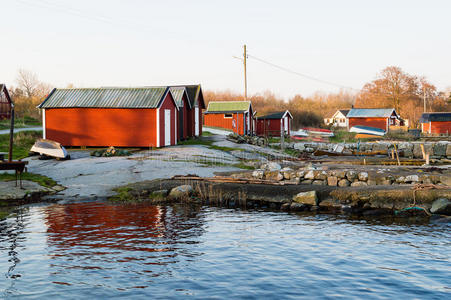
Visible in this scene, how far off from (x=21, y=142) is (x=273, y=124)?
33.2 metres

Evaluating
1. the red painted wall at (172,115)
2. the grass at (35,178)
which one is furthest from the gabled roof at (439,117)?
the grass at (35,178)

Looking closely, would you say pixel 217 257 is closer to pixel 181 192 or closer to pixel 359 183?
pixel 181 192

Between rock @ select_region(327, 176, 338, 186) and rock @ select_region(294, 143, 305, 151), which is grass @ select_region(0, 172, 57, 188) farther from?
rock @ select_region(294, 143, 305, 151)

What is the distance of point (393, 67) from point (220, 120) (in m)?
46.6

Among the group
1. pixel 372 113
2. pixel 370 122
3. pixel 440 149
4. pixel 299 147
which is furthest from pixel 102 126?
pixel 372 113

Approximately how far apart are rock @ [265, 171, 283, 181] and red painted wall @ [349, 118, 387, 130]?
53.5 m

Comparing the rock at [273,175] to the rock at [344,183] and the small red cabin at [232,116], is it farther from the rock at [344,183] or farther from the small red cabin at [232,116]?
the small red cabin at [232,116]

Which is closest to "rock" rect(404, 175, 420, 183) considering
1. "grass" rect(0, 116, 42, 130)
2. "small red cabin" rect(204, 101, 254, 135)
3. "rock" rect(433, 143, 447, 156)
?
"rock" rect(433, 143, 447, 156)

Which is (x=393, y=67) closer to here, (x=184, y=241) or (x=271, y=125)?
(x=271, y=125)

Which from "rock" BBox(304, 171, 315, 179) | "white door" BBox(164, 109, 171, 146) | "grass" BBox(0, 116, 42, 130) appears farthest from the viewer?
"grass" BBox(0, 116, 42, 130)

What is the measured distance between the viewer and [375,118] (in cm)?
7062

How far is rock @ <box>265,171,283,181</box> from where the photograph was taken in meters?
21.0

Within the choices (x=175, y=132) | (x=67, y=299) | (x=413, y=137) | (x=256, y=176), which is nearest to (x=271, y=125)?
(x=413, y=137)

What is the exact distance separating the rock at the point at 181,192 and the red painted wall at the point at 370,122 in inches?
2258
